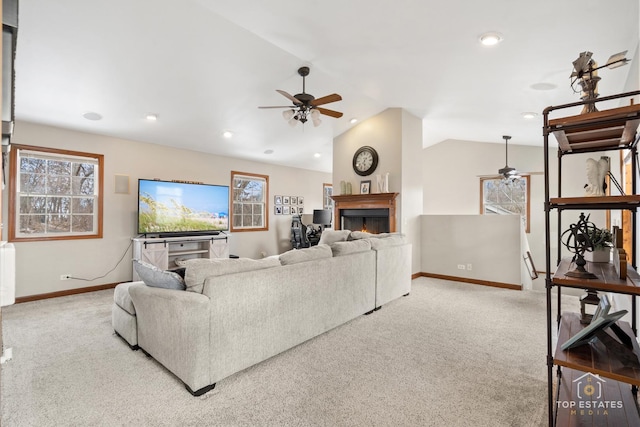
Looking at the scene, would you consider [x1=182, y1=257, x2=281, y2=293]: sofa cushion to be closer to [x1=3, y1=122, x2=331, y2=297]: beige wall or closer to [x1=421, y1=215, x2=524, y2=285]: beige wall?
[x1=3, y1=122, x2=331, y2=297]: beige wall

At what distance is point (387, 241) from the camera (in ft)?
14.0

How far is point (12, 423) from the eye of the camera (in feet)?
6.31

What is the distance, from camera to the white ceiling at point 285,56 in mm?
2620

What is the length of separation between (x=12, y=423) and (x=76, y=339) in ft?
4.21

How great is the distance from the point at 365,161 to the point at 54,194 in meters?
4.99

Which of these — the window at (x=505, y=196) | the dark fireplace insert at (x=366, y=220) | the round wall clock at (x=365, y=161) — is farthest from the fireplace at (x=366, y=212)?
the window at (x=505, y=196)

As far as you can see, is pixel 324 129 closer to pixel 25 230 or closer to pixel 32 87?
pixel 32 87

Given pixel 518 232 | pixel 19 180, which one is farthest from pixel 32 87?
pixel 518 232

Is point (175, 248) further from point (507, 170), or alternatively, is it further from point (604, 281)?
point (507, 170)

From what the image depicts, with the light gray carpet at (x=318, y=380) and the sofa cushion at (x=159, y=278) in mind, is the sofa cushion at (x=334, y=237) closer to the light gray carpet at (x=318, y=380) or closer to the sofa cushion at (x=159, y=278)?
the light gray carpet at (x=318, y=380)

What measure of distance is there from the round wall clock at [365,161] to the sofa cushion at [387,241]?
1840mm

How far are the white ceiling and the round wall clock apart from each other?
0.99m

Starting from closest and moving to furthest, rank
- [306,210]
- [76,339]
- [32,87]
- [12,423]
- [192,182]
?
[12,423] → [76,339] → [32,87] → [192,182] → [306,210]

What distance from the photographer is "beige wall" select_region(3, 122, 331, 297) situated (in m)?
4.43
